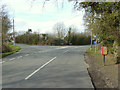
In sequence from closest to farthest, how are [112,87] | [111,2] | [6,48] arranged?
[112,87] < [111,2] < [6,48]

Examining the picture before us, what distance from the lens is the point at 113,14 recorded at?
7.60 meters

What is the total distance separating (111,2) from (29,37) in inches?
2278

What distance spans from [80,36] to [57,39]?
12.3 metres

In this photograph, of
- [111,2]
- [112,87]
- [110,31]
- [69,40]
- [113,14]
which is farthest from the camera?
[69,40]

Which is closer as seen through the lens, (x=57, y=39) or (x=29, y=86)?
(x=29, y=86)

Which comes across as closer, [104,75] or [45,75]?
[45,75]

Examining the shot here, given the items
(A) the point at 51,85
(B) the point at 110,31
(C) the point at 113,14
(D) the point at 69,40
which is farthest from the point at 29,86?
(D) the point at 69,40

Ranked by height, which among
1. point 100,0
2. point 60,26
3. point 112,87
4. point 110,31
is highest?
point 60,26

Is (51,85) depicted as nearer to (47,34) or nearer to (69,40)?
(47,34)

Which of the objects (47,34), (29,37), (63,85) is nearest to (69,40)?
(47,34)

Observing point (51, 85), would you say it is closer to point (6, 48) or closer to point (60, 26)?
point (6, 48)

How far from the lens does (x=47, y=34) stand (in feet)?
186

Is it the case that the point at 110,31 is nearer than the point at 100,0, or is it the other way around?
the point at 100,0

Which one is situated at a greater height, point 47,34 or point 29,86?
point 47,34
